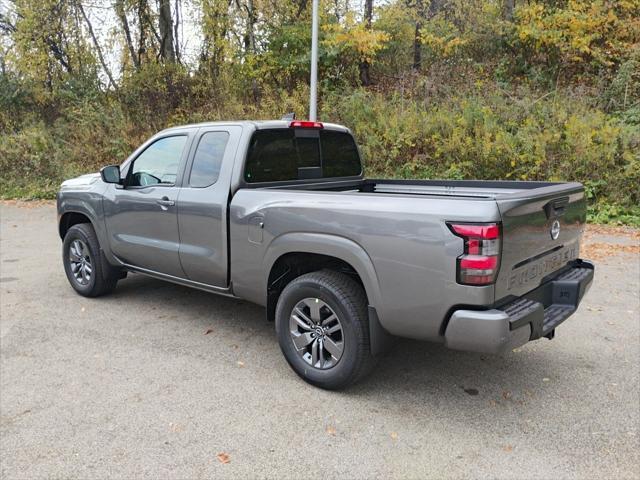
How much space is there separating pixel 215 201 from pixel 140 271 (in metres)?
1.43

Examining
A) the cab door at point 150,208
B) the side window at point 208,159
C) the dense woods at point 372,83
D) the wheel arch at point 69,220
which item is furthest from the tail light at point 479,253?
the dense woods at point 372,83

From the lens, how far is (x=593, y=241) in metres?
8.50

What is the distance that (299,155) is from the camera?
4.51 meters

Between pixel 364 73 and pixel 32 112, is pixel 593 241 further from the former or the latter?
pixel 32 112

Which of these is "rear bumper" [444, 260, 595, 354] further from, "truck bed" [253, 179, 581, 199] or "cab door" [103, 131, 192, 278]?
"cab door" [103, 131, 192, 278]

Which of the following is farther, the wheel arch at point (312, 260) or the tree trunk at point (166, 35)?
the tree trunk at point (166, 35)

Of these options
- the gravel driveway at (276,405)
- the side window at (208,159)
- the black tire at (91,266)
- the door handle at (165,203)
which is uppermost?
the side window at (208,159)

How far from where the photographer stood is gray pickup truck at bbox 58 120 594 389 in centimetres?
287

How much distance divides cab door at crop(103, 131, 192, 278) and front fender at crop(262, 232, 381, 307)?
1160 millimetres

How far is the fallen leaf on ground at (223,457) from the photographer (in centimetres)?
281

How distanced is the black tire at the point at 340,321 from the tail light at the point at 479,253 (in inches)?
30.6

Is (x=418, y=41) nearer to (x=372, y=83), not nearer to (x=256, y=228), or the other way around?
(x=372, y=83)

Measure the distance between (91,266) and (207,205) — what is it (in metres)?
2.08

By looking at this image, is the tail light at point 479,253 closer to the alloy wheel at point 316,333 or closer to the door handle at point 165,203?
the alloy wheel at point 316,333
